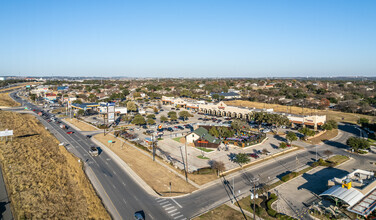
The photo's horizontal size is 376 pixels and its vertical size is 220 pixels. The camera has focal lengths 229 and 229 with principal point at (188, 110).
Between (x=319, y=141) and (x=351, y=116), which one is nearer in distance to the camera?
(x=319, y=141)

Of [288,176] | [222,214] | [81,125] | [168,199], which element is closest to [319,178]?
[288,176]

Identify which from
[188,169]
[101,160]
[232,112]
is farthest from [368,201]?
[232,112]

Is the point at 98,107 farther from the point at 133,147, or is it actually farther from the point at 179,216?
the point at 179,216

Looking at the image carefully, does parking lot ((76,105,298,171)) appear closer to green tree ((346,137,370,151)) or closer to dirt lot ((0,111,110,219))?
green tree ((346,137,370,151))

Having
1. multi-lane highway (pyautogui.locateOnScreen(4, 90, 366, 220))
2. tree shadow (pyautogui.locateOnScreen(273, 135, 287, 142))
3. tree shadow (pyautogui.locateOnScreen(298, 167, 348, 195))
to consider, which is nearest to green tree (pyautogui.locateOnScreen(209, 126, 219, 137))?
multi-lane highway (pyautogui.locateOnScreen(4, 90, 366, 220))

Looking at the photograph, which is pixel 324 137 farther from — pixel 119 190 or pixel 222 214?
pixel 119 190
